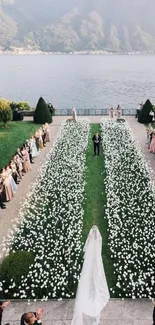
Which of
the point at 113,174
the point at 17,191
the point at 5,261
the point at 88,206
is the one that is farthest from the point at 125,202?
the point at 5,261

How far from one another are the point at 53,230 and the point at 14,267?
323cm

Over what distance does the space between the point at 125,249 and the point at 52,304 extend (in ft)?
12.0

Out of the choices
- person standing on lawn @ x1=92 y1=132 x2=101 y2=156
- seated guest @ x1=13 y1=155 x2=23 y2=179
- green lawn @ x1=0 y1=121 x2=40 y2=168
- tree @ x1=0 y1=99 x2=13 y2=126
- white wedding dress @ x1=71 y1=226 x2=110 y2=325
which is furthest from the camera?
tree @ x1=0 y1=99 x2=13 y2=126

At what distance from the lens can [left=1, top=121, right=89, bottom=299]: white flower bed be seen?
38.5ft

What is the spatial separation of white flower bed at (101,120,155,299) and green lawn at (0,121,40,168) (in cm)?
668

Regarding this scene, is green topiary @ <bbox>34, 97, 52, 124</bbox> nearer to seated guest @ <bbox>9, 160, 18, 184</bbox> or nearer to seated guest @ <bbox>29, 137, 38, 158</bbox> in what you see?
seated guest @ <bbox>29, 137, 38, 158</bbox>

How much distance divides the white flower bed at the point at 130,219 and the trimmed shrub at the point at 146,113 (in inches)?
405

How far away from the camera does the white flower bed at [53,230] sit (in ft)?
38.5

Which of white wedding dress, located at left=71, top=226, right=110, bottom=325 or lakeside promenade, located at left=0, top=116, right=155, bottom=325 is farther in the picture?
lakeside promenade, located at left=0, top=116, right=155, bottom=325

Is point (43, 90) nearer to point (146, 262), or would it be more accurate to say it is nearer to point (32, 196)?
point (32, 196)

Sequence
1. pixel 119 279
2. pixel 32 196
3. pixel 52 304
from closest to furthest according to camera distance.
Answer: pixel 52 304
pixel 119 279
pixel 32 196

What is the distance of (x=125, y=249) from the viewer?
13586 mm

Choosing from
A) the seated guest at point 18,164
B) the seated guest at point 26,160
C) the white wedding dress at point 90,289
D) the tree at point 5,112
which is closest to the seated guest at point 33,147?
the seated guest at point 26,160

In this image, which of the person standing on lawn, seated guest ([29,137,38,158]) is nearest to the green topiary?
seated guest ([29,137,38,158])
